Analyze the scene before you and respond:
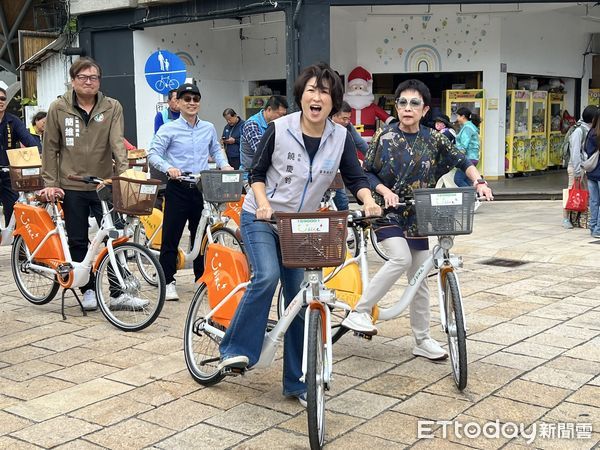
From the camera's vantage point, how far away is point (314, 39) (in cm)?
1419

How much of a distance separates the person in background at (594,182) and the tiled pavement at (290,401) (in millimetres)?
3706

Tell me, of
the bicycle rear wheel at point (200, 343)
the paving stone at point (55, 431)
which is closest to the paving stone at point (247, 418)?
the bicycle rear wheel at point (200, 343)

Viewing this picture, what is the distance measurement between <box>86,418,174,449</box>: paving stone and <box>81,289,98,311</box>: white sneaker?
2.60 m

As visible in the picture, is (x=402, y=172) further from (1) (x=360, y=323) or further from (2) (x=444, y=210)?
(1) (x=360, y=323)

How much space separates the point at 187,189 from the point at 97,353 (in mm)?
1962

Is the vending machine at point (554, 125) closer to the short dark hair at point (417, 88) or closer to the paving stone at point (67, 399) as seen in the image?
the short dark hair at point (417, 88)

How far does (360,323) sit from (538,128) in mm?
16085

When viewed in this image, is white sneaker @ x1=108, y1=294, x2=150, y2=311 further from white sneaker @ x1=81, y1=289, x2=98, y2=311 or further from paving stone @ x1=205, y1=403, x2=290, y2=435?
paving stone @ x1=205, y1=403, x2=290, y2=435

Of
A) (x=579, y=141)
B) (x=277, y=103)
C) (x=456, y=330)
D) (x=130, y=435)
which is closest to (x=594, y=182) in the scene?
(x=579, y=141)

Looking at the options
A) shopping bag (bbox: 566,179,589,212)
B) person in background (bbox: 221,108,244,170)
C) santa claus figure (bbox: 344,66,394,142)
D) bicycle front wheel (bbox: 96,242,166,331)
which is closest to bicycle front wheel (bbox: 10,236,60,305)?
bicycle front wheel (bbox: 96,242,166,331)

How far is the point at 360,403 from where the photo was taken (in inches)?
167

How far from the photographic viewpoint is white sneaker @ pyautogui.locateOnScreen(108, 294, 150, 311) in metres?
5.88

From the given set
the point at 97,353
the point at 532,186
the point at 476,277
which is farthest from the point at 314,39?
the point at 97,353

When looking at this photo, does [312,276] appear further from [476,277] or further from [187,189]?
[476,277]
